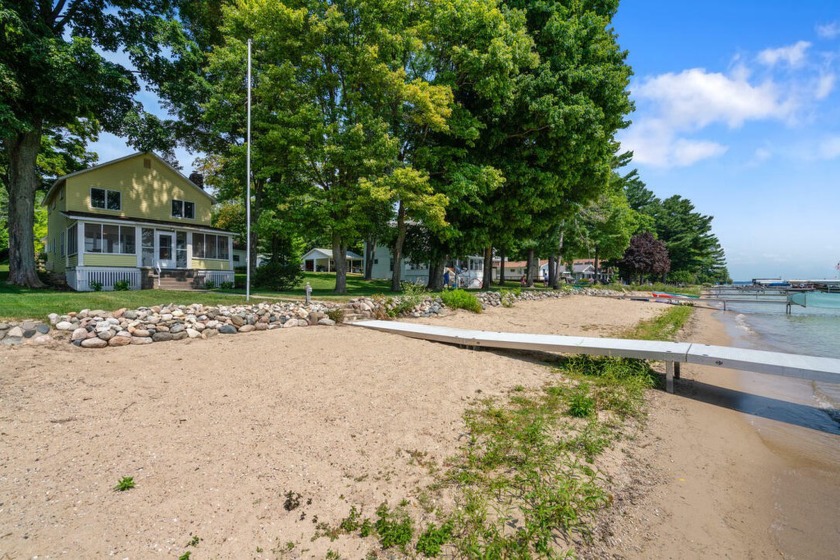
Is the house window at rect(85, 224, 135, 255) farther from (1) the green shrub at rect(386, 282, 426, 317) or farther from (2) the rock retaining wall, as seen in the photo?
(1) the green shrub at rect(386, 282, 426, 317)

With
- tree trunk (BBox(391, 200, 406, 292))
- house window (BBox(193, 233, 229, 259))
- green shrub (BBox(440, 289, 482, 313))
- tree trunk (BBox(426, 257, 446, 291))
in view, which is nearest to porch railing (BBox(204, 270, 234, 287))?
house window (BBox(193, 233, 229, 259))

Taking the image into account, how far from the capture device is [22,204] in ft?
53.4

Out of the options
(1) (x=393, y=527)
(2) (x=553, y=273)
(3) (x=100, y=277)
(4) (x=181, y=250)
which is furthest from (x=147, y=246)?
(2) (x=553, y=273)

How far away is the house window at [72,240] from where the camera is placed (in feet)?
64.8

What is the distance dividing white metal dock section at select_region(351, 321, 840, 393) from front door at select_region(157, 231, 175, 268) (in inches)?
Answer: 710

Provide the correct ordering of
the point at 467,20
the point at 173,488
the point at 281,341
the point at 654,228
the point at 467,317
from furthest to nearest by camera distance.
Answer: the point at 654,228 → the point at 467,20 → the point at 467,317 → the point at 281,341 → the point at 173,488

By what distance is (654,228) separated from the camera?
62344 mm

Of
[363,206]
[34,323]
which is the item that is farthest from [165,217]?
[34,323]

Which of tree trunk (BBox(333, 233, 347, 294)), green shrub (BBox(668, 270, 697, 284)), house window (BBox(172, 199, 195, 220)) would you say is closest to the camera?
tree trunk (BBox(333, 233, 347, 294))

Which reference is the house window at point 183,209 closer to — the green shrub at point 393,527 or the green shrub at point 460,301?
the green shrub at point 460,301

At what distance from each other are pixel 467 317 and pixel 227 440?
386 inches

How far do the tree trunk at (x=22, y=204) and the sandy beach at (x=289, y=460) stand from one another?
1404 centimetres

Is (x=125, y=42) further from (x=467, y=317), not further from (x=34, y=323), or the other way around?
(x=467, y=317)

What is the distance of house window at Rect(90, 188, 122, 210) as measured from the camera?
68.8 ft
